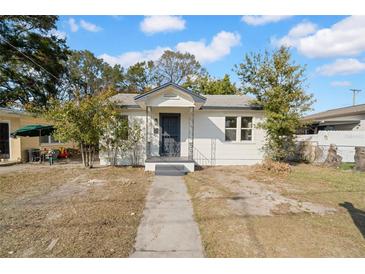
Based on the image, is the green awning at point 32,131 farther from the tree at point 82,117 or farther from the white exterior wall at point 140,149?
the white exterior wall at point 140,149

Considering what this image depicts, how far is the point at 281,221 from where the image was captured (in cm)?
411

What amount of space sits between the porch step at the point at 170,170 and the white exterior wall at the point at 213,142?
64.9 inches

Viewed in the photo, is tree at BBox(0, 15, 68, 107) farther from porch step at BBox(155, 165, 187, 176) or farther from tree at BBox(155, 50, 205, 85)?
tree at BBox(155, 50, 205, 85)

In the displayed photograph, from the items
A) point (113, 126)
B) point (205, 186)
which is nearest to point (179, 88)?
point (113, 126)

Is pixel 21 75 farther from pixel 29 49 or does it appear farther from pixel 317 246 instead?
pixel 317 246

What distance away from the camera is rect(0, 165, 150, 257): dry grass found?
10.1ft

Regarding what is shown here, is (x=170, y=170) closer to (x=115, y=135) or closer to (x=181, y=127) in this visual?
(x=181, y=127)

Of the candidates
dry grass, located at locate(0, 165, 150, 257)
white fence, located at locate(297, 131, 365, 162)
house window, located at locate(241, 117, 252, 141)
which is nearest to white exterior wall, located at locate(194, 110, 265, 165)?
house window, located at locate(241, 117, 252, 141)

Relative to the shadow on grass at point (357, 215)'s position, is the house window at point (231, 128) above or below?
above

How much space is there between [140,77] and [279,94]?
1057 inches

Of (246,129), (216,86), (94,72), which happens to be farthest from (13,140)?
(94,72)

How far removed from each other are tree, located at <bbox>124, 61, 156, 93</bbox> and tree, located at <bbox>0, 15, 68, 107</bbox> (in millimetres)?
13871

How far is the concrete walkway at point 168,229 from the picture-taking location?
3.05m

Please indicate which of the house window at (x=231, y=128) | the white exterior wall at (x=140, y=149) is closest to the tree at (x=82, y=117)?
the white exterior wall at (x=140, y=149)
